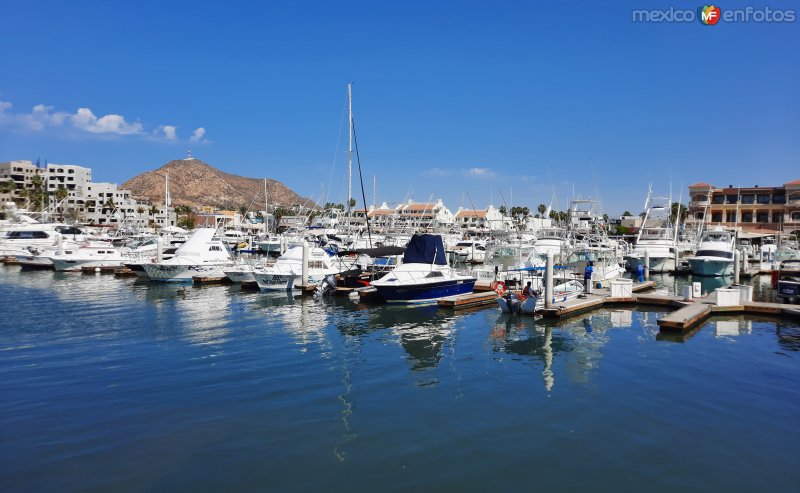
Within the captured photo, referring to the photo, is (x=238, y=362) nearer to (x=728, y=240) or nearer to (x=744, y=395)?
(x=744, y=395)

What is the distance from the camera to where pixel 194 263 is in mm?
44875

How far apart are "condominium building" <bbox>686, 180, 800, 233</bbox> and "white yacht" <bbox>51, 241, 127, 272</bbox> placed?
90.4m

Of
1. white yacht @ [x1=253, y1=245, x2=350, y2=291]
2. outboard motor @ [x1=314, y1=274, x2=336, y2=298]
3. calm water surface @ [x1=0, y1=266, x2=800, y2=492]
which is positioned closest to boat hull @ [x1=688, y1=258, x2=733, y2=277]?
calm water surface @ [x1=0, y1=266, x2=800, y2=492]

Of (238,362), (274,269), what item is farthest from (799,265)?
(238,362)

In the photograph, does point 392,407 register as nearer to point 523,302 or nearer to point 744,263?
point 523,302

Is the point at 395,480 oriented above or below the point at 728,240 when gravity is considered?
below

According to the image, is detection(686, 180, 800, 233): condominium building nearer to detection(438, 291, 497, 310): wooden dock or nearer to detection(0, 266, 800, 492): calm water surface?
detection(438, 291, 497, 310): wooden dock

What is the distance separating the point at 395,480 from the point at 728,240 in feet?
212

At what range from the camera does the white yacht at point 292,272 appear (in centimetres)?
3816

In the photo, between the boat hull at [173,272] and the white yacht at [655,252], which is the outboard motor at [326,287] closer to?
the boat hull at [173,272]

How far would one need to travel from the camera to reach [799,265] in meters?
52.6

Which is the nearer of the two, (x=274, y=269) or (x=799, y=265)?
Result: (x=274, y=269)

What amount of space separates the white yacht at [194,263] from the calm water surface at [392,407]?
1868 cm

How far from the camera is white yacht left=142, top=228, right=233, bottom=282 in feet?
144
